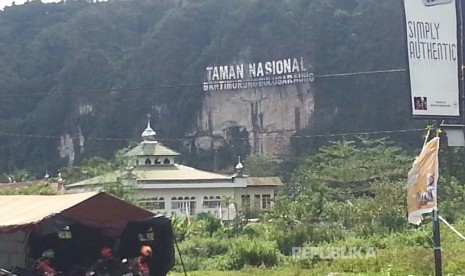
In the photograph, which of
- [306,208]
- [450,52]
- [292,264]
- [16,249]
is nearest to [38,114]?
[306,208]

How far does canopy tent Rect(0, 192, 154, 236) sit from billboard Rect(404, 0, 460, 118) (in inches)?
198

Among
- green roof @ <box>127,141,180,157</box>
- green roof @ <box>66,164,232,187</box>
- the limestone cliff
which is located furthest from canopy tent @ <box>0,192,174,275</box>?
the limestone cliff

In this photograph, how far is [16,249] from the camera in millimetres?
12906

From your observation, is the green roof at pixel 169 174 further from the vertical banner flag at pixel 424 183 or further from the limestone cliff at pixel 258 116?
the vertical banner flag at pixel 424 183

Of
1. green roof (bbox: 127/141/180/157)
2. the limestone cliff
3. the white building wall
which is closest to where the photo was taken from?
the white building wall

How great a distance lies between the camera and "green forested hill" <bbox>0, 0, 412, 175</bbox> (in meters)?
71.9

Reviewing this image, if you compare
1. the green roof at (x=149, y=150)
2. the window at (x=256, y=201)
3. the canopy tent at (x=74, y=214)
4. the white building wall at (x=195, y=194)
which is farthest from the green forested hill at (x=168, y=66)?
the canopy tent at (x=74, y=214)

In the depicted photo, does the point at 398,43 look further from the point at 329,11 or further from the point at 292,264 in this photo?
the point at 292,264

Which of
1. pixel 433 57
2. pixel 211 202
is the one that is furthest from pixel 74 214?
pixel 211 202

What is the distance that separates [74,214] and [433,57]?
5.57 meters

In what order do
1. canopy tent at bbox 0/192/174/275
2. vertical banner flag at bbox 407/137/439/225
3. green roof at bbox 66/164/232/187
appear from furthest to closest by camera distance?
1. green roof at bbox 66/164/232/187
2. canopy tent at bbox 0/192/174/275
3. vertical banner flag at bbox 407/137/439/225

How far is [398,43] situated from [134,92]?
26402 millimetres

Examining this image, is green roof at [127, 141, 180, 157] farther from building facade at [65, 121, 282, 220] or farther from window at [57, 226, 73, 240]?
window at [57, 226, 73, 240]

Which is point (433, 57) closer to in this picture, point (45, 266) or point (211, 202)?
point (45, 266)
